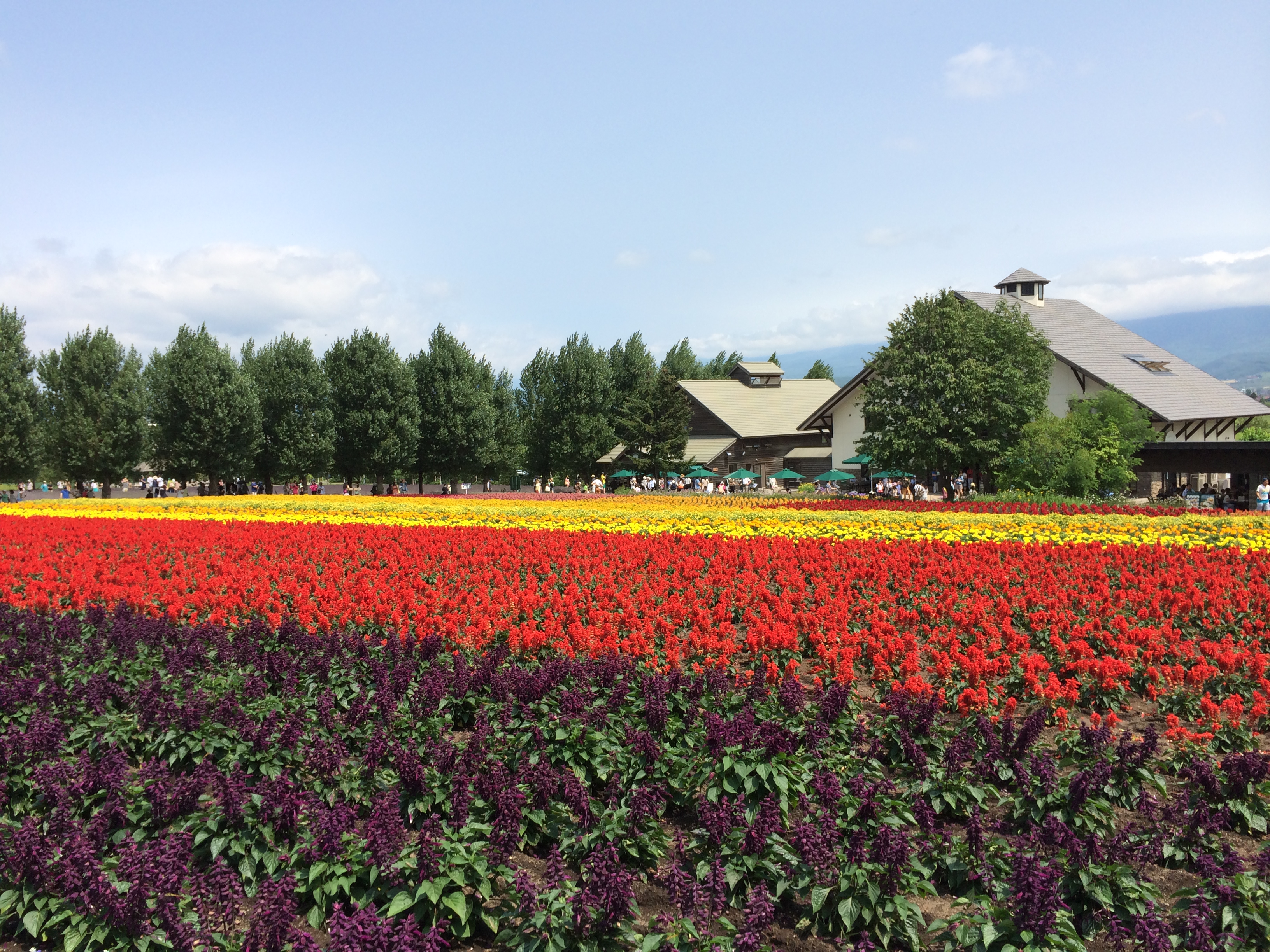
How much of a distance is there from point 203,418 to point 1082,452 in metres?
47.9

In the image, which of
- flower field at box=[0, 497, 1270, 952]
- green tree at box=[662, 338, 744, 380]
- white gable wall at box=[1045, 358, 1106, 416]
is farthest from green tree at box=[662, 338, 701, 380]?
flower field at box=[0, 497, 1270, 952]

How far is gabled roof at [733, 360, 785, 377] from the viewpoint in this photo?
8300 centimetres

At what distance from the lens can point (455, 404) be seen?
62.8 metres

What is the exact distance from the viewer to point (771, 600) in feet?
39.8

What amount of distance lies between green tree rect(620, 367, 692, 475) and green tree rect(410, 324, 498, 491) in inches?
394

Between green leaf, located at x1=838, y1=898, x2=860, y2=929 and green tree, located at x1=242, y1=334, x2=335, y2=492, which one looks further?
green tree, located at x1=242, y1=334, x2=335, y2=492

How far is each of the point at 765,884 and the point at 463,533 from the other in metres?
15.1

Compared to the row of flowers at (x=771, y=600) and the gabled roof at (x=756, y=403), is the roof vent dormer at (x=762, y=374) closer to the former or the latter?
the gabled roof at (x=756, y=403)

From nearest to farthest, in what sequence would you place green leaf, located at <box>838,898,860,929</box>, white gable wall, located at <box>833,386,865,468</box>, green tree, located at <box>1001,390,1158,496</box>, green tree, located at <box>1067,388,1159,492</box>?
green leaf, located at <box>838,898,860,929</box>, green tree, located at <box>1001,390,1158,496</box>, green tree, located at <box>1067,388,1159,492</box>, white gable wall, located at <box>833,386,865,468</box>

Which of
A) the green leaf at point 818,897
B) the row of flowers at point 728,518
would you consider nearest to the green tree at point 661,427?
the row of flowers at point 728,518

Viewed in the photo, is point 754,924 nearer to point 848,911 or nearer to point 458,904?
point 848,911

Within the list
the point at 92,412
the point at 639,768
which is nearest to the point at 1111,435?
the point at 639,768

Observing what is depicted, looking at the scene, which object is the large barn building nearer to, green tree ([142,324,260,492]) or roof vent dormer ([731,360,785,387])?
roof vent dormer ([731,360,785,387])

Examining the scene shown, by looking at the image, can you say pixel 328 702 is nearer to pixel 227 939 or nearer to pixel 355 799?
pixel 355 799
